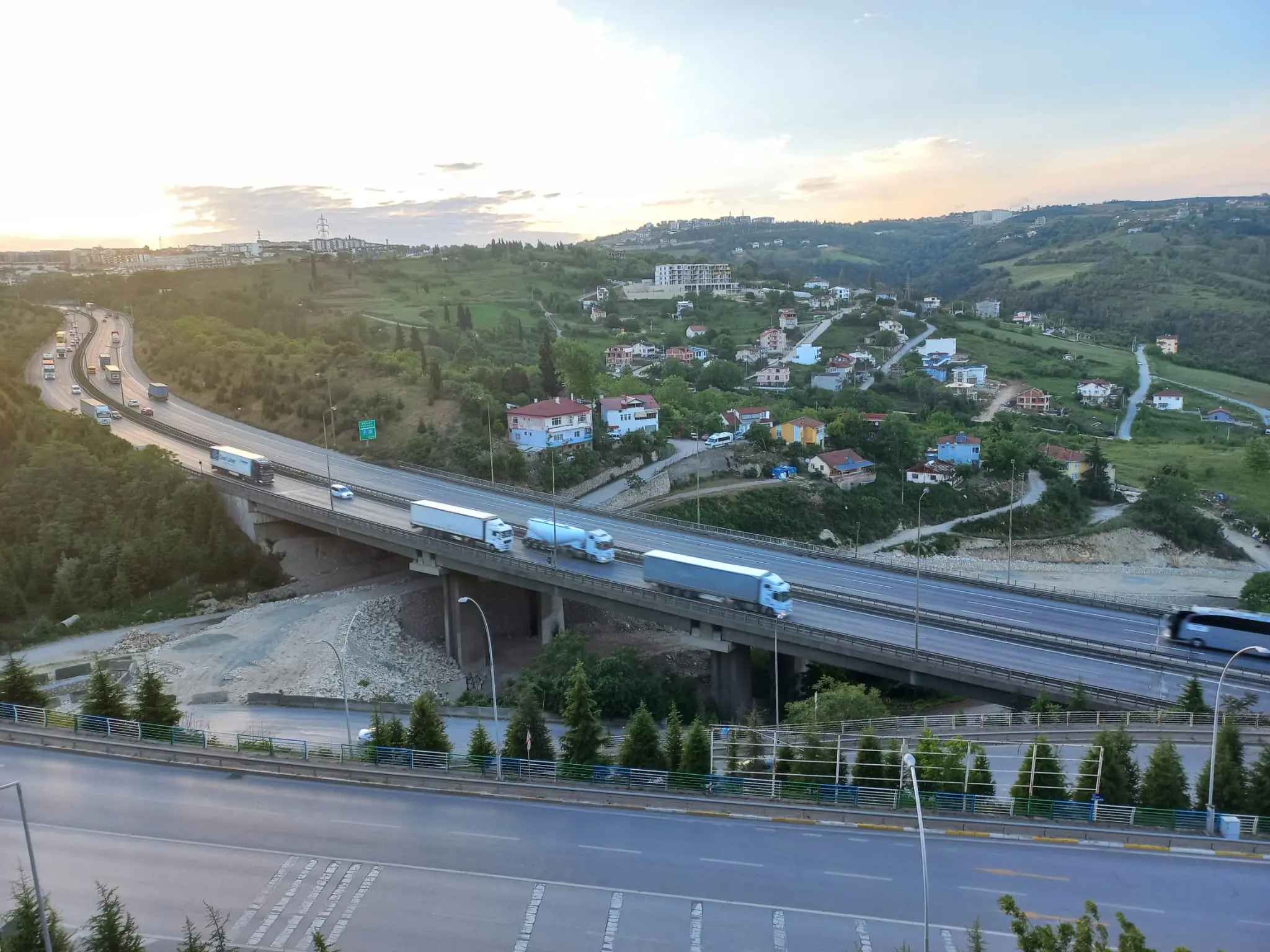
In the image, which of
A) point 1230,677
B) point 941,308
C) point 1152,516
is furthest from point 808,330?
point 1230,677

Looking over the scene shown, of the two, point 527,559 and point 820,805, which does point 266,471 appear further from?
point 820,805

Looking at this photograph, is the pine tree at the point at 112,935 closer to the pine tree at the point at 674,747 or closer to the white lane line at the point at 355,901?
the white lane line at the point at 355,901

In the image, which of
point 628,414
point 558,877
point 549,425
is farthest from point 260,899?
point 628,414

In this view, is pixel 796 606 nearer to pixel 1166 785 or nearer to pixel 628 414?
pixel 1166 785

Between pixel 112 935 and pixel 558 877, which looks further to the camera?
pixel 558 877

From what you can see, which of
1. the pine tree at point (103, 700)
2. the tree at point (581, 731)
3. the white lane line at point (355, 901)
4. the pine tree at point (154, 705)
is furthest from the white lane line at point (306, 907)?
the pine tree at point (103, 700)

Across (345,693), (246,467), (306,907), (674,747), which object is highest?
(246,467)

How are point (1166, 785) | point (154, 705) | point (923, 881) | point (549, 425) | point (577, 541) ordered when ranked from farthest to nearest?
point (549, 425) < point (577, 541) < point (154, 705) < point (1166, 785) < point (923, 881)

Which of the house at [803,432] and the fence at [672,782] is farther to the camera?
the house at [803,432]
